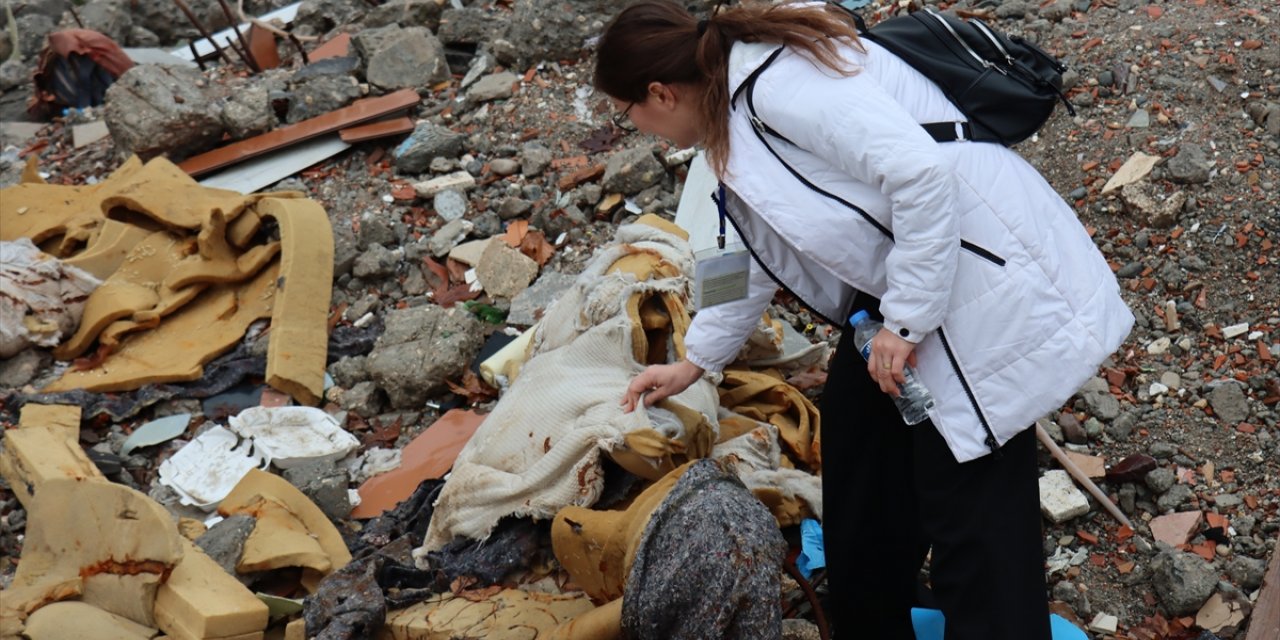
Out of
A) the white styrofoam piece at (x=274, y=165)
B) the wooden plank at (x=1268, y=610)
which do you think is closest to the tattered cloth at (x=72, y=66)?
the white styrofoam piece at (x=274, y=165)

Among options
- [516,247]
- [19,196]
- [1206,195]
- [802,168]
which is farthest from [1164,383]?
[19,196]

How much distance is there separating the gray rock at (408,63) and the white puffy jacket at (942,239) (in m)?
4.91

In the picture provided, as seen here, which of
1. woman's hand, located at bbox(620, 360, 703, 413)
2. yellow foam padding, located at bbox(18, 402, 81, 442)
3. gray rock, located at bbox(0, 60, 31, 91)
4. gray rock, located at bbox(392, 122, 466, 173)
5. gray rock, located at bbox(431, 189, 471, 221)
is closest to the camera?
woman's hand, located at bbox(620, 360, 703, 413)

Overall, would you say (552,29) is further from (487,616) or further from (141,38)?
(141,38)

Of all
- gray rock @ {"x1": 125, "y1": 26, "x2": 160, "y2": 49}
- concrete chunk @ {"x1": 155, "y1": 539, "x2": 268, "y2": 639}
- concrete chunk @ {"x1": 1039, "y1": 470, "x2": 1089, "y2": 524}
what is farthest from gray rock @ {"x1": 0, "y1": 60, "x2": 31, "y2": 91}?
concrete chunk @ {"x1": 1039, "y1": 470, "x2": 1089, "y2": 524}

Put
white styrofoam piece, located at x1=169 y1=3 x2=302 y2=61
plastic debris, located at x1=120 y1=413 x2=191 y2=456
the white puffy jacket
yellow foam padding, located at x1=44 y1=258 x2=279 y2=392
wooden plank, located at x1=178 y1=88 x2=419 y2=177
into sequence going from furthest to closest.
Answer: white styrofoam piece, located at x1=169 y1=3 x2=302 y2=61 → wooden plank, located at x1=178 y1=88 x2=419 y2=177 → yellow foam padding, located at x1=44 y1=258 x2=279 y2=392 → plastic debris, located at x1=120 y1=413 x2=191 y2=456 → the white puffy jacket

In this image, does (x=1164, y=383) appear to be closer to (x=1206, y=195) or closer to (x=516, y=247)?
(x=1206, y=195)

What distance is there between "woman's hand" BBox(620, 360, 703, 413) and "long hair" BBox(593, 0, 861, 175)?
751 millimetres

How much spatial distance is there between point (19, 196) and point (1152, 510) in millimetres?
5520

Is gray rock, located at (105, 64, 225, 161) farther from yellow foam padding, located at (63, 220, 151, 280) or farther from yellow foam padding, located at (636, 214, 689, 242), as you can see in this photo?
yellow foam padding, located at (636, 214, 689, 242)

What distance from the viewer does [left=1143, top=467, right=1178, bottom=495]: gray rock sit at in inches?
134

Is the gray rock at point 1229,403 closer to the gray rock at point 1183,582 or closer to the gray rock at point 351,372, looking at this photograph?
the gray rock at point 1183,582

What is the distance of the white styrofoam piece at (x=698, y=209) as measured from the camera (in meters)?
4.39

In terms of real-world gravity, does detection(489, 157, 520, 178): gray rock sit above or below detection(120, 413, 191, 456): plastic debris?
above
